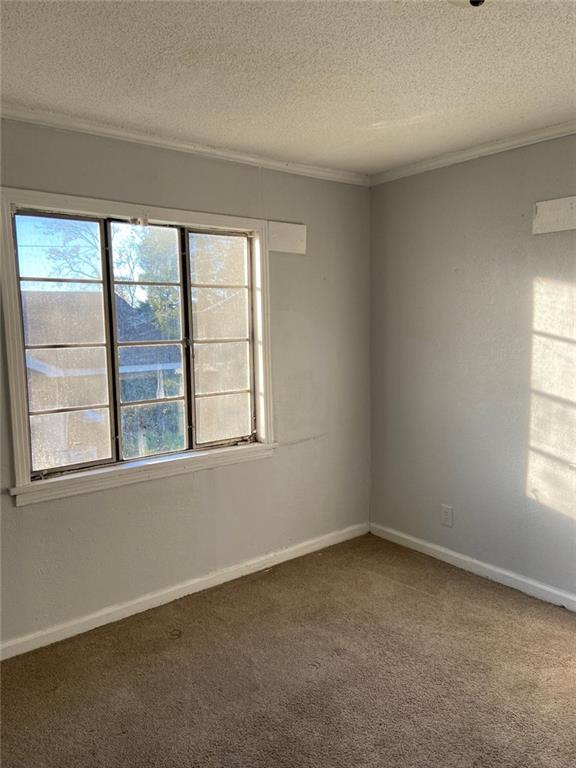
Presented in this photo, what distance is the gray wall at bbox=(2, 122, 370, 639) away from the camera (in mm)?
2512

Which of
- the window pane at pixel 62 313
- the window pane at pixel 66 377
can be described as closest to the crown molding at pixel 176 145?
the window pane at pixel 62 313

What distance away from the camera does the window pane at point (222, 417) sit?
10.2 feet

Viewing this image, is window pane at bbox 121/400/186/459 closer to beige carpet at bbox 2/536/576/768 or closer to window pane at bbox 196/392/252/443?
window pane at bbox 196/392/252/443

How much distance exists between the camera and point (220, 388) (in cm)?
316

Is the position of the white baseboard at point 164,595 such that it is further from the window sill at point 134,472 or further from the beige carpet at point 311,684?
the window sill at point 134,472

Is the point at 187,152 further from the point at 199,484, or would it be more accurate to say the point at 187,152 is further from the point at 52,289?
the point at 199,484

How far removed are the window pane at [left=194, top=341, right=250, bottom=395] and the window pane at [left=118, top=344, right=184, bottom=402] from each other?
0.39 ft

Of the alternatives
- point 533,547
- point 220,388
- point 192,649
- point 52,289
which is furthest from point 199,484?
point 533,547

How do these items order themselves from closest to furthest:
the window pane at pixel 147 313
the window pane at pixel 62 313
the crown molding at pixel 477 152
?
1. the window pane at pixel 62 313
2. the crown molding at pixel 477 152
3. the window pane at pixel 147 313

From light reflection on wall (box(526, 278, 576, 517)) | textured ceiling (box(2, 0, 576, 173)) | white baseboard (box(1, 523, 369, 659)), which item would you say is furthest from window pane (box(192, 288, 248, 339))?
light reflection on wall (box(526, 278, 576, 517))

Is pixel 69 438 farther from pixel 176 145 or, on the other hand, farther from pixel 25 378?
pixel 176 145

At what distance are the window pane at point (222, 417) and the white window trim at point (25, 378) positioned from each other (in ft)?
0.24

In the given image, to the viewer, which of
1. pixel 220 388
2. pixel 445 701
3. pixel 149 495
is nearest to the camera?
pixel 445 701

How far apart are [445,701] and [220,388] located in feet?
6.07
